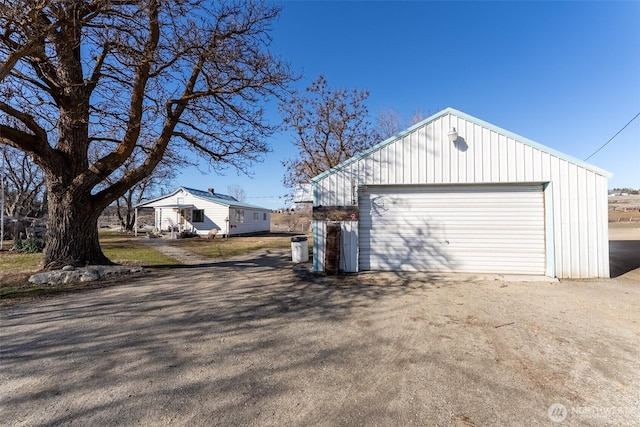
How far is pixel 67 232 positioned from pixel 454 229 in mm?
10096

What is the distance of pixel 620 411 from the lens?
2.46m

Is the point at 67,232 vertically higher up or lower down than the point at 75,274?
higher up

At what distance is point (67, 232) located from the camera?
8.00 m

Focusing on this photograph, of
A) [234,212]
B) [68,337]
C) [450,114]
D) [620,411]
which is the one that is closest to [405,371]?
[620,411]

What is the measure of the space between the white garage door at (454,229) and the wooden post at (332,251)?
28.5 inches

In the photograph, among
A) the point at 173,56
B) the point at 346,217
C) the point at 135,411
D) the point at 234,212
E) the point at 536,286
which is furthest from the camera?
the point at 234,212

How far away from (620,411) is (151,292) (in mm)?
6968

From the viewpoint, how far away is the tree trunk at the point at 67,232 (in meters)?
7.92

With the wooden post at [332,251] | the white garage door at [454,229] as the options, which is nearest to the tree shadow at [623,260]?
the white garage door at [454,229]

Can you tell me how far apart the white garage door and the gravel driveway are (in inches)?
74.5

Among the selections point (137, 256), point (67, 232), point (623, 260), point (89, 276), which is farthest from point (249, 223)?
point (623, 260)

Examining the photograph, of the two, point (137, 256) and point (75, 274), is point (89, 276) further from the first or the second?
point (137, 256)

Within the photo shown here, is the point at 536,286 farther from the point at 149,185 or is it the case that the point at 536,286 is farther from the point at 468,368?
the point at 149,185

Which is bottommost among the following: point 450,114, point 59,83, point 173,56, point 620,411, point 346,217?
point 620,411
